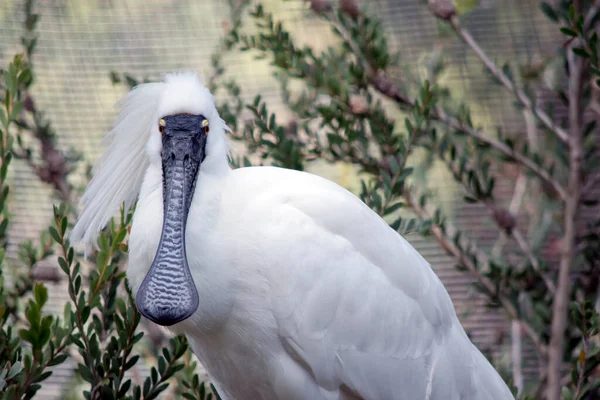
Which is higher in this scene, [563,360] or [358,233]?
[358,233]

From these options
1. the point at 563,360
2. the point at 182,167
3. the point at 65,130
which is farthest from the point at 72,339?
the point at 65,130

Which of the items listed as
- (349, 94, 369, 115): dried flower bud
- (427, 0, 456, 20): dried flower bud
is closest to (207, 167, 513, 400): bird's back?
(349, 94, 369, 115): dried flower bud

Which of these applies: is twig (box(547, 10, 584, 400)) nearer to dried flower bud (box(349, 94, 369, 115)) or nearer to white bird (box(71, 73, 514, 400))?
white bird (box(71, 73, 514, 400))

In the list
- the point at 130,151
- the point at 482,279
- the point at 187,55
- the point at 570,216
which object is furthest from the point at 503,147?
the point at 187,55

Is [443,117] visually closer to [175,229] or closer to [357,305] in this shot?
[357,305]

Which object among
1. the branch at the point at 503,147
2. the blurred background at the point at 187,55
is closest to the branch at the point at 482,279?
the branch at the point at 503,147

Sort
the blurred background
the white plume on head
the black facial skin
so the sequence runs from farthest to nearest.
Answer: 1. the blurred background
2. the white plume on head
3. the black facial skin

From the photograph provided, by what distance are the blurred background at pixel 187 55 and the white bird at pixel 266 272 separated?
62.0 inches

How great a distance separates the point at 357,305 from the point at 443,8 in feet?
3.69

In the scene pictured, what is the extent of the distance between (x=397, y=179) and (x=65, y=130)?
2128mm

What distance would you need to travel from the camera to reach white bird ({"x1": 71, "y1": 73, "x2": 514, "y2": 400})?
211 centimetres

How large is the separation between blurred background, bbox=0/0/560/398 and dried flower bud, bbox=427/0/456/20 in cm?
108

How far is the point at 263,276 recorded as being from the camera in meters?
2.16

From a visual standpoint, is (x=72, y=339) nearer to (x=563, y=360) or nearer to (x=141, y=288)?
(x=141, y=288)
